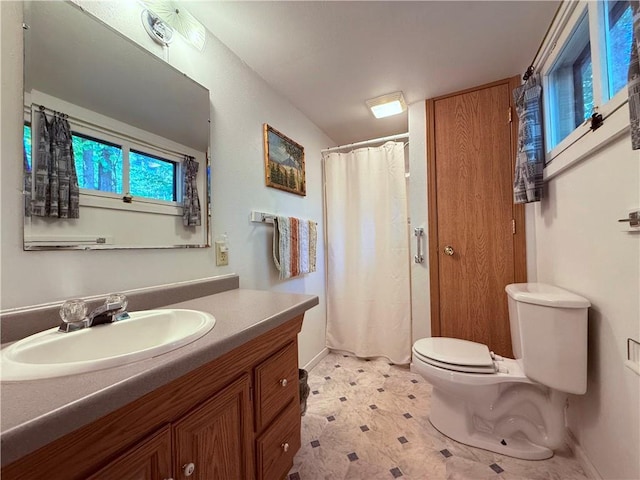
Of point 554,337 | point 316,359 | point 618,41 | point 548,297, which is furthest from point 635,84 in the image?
point 316,359

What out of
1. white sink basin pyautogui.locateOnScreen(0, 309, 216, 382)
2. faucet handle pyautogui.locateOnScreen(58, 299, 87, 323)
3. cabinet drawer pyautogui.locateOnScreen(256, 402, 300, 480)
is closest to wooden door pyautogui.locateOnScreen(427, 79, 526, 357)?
cabinet drawer pyautogui.locateOnScreen(256, 402, 300, 480)

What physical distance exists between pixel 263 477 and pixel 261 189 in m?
1.40

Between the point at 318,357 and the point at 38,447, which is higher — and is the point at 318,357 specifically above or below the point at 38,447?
below

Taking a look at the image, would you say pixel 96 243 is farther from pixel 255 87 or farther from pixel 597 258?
pixel 597 258

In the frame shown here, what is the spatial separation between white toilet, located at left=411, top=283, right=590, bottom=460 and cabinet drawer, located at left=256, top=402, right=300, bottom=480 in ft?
2.45

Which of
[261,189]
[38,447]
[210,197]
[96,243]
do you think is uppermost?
[261,189]

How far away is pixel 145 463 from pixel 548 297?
1.52 m

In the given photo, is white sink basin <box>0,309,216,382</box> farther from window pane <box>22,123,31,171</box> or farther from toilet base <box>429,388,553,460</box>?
toilet base <box>429,388,553,460</box>

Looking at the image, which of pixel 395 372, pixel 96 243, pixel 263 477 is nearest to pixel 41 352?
pixel 96 243

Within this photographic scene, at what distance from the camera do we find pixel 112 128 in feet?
3.09

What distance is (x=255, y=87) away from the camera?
165 centimetres

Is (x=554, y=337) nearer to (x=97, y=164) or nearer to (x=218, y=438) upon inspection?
(x=218, y=438)

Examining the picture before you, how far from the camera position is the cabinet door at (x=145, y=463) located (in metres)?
0.48

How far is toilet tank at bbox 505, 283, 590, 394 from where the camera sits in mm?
1074
